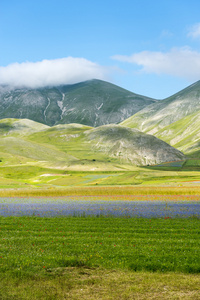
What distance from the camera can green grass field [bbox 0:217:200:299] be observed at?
12.3 metres

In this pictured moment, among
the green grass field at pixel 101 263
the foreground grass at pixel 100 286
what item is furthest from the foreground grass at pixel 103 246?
the foreground grass at pixel 100 286

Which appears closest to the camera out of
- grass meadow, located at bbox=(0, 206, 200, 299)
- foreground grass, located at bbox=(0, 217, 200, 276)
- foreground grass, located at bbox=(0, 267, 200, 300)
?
foreground grass, located at bbox=(0, 267, 200, 300)

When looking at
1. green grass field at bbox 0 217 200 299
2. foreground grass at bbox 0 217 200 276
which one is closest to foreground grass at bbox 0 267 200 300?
green grass field at bbox 0 217 200 299

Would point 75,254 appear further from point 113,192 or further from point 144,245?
point 113,192

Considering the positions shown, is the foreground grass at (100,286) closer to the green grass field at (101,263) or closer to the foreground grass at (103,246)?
the green grass field at (101,263)

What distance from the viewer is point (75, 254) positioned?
1720 centimetres

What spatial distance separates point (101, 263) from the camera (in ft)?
51.1

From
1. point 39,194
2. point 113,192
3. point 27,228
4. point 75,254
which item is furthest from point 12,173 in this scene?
point 75,254

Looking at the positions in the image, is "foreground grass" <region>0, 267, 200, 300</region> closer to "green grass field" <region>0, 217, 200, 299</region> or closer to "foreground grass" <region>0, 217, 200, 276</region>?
"green grass field" <region>0, 217, 200, 299</region>

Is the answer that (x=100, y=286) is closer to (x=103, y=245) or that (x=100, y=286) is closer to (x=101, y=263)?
(x=101, y=263)

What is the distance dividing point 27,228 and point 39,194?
4561cm

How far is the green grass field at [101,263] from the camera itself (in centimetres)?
1227

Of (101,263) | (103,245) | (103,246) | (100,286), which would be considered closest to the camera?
(100,286)

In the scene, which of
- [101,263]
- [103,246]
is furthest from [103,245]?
[101,263]
